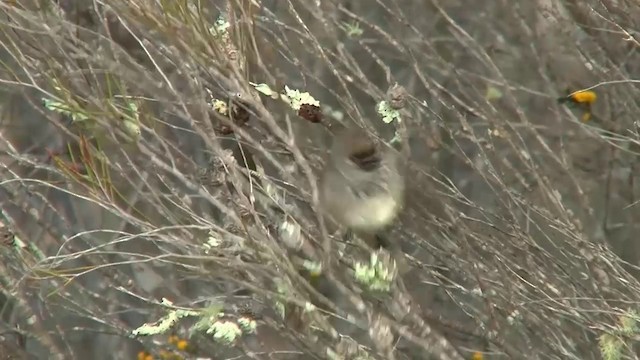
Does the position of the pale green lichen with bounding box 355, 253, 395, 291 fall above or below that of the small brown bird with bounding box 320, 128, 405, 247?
below

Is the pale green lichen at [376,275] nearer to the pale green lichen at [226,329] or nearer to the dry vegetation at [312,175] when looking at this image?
the dry vegetation at [312,175]

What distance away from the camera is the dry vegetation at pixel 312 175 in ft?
4.67

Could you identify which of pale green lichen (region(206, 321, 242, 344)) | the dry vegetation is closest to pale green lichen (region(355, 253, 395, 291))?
the dry vegetation

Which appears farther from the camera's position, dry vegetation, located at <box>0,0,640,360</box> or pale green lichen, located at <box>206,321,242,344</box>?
pale green lichen, located at <box>206,321,242,344</box>

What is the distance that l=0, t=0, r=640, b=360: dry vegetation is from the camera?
56.1 inches

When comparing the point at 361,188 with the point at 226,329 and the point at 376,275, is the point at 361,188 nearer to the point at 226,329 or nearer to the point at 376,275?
the point at 376,275

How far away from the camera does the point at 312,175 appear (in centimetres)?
142

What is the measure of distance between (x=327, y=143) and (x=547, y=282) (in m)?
0.62

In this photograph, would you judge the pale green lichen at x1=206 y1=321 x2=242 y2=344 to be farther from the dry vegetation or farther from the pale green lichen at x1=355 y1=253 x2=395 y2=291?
the pale green lichen at x1=355 y1=253 x2=395 y2=291

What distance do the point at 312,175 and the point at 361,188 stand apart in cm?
13

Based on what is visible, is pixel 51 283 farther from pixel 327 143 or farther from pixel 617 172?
pixel 617 172

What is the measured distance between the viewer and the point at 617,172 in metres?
2.60

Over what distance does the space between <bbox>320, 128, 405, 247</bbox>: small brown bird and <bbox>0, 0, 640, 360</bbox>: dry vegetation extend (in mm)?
46

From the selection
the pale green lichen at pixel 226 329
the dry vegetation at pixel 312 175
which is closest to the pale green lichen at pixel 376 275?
the dry vegetation at pixel 312 175
